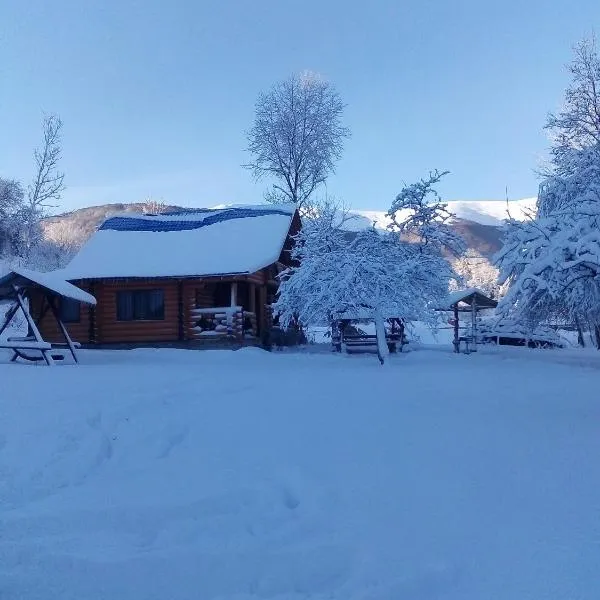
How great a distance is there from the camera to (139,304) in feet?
73.1

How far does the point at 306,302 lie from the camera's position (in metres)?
15.5

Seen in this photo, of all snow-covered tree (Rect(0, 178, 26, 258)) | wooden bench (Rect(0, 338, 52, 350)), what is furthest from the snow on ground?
snow-covered tree (Rect(0, 178, 26, 258))

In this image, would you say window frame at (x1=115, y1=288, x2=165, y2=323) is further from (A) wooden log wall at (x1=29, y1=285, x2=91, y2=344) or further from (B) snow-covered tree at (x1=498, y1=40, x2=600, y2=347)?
(B) snow-covered tree at (x1=498, y1=40, x2=600, y2=347)

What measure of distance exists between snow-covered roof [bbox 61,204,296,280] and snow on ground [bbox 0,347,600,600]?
40.4ft

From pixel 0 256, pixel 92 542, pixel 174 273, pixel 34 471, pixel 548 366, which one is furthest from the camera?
pixel 0 256

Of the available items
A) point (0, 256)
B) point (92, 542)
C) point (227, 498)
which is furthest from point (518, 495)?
point (0, 256)

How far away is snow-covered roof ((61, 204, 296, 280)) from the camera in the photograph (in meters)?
21.0

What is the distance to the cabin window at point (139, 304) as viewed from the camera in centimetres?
2214

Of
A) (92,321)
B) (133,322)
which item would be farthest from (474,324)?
(92,321)

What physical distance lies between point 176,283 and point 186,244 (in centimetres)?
189

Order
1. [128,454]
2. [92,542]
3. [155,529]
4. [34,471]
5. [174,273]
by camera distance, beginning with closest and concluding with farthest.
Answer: [92,542] < [155,529] < [34,471] < [128,454] < [174,273]

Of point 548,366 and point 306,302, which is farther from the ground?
point 306,302

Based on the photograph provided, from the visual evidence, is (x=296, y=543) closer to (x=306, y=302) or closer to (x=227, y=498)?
(x=227, y=498)

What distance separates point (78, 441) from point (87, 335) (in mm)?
16614
